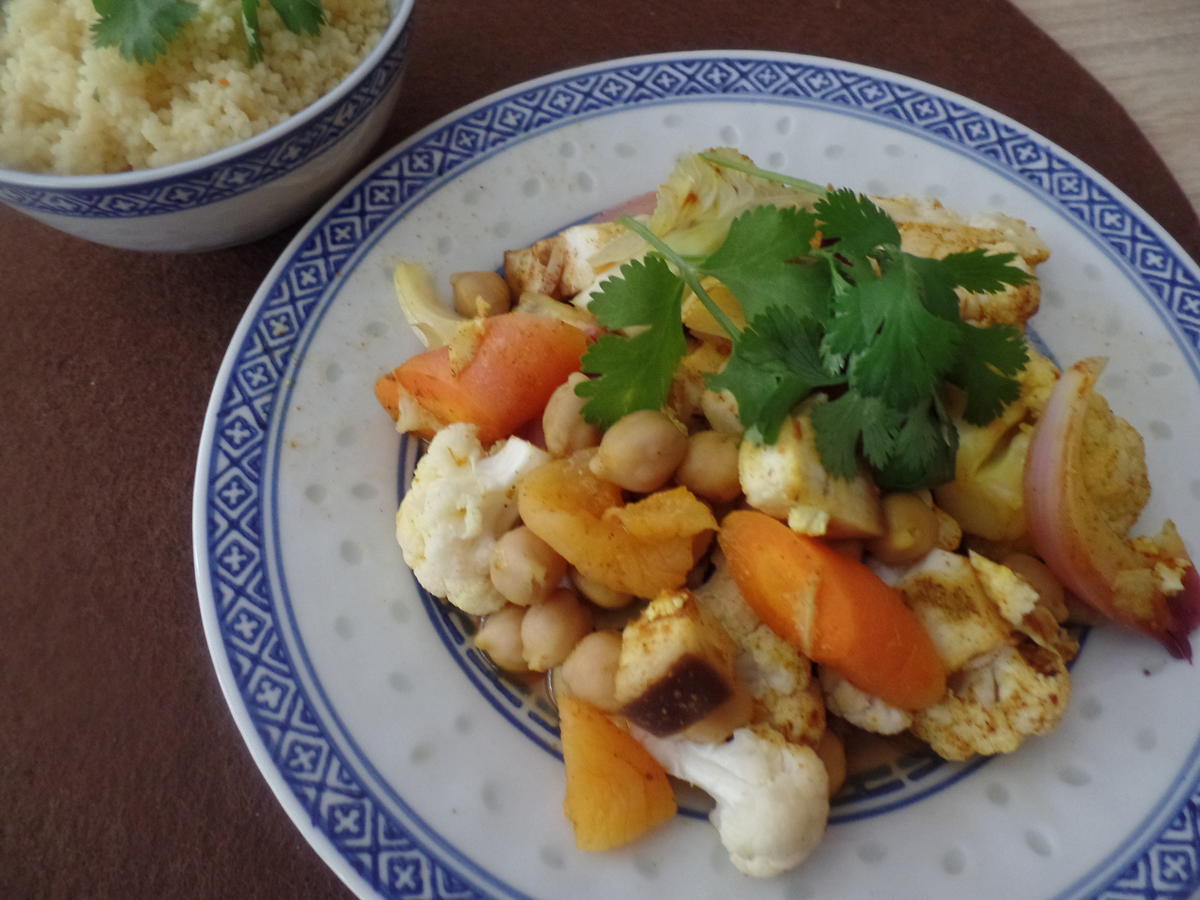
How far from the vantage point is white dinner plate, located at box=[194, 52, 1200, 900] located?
1063mm

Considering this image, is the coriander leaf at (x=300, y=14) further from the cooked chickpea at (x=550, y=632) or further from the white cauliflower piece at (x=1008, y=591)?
the white cauliflower piece at (x=1008, y=591)

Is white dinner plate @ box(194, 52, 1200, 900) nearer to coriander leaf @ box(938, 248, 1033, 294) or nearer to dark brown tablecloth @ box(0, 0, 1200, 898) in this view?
dark brown tablecloth @ box(0, 0, 1200, 898)

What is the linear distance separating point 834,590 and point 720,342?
0.44 meters

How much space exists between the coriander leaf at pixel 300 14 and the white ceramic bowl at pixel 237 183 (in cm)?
10

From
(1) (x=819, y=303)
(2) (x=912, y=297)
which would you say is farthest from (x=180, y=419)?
(2) (x=912, y=297)

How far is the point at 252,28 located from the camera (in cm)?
146

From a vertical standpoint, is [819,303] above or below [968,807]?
above

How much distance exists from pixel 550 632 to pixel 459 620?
0.19m

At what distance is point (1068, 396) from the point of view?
3.84ft

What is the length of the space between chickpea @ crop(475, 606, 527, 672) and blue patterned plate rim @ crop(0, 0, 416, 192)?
834mm

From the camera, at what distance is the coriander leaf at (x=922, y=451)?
1.11 m

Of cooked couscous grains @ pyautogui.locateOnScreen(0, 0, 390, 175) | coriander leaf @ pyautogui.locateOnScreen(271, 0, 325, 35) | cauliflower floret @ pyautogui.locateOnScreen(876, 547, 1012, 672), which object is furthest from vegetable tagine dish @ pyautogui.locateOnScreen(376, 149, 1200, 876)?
coriander leaf @ pyautogui.locateOnScreen(271, 0, 325, 35)

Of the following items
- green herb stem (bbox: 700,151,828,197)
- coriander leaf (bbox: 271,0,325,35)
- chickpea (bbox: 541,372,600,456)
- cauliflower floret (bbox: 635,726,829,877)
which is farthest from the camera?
coriander leaf (bbox: 271,0,325,35)

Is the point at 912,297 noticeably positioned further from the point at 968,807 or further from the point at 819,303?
the point at 968,807
